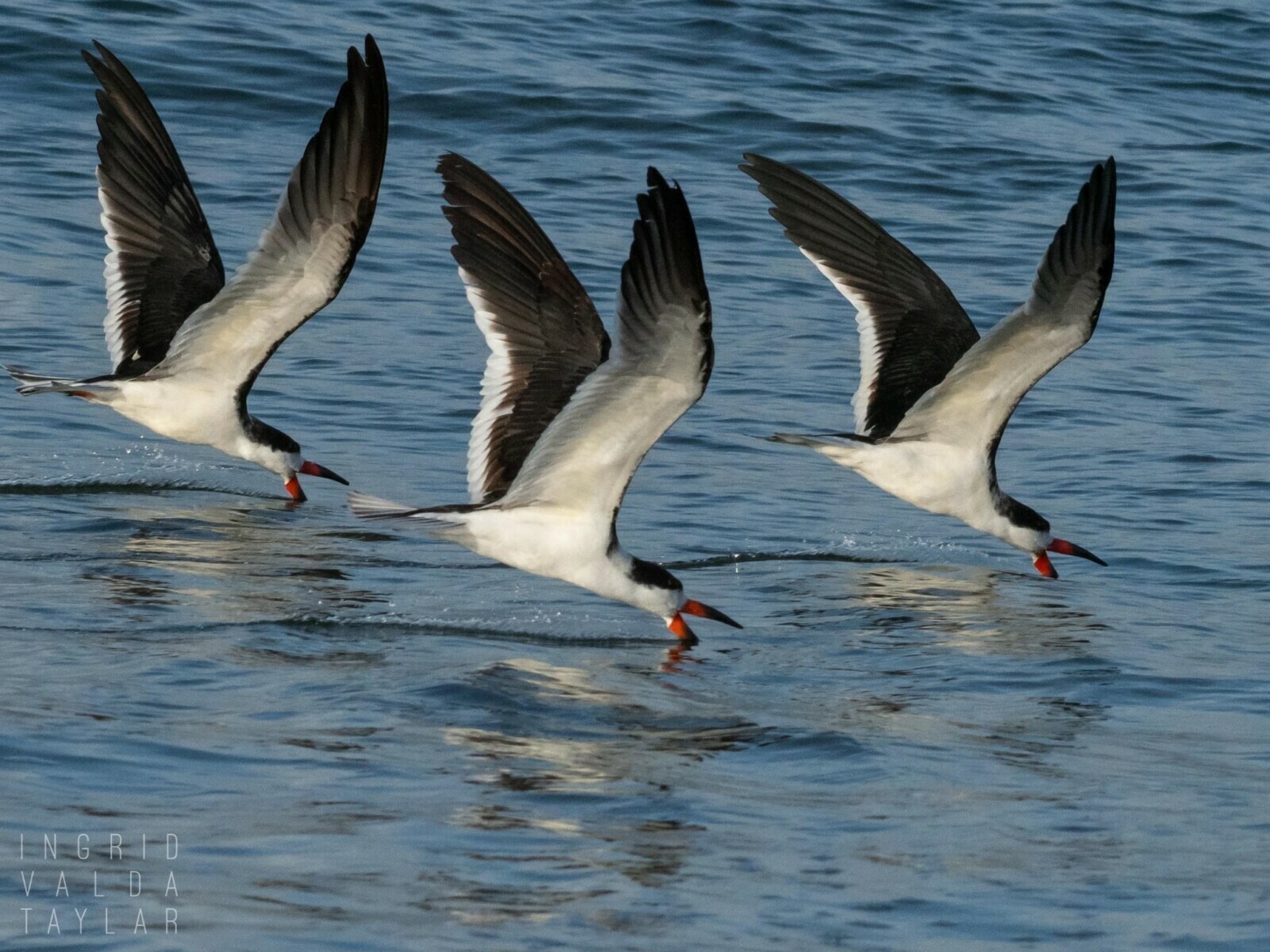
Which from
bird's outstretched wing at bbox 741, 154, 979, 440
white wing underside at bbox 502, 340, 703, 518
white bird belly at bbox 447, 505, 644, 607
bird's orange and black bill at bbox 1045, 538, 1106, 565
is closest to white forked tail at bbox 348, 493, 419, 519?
white bird belly at bbox 447, 505, 644, 607

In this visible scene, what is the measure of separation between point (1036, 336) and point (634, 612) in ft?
6.90

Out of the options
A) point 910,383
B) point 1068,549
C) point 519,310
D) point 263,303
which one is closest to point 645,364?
point 519,310

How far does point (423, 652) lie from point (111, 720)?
149cm

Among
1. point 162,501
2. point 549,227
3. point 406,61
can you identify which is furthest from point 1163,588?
point 406,61

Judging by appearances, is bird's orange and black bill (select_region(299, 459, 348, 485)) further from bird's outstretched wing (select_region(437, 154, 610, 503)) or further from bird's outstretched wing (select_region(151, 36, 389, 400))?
bird's outstretched wing (select_region(437, 154, 610, 503))

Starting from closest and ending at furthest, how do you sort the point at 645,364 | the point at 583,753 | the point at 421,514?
the point at 583,753, the point at 645,364, the point at 421,514

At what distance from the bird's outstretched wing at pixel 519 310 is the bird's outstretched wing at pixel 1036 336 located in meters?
2.03

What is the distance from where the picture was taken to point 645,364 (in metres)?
6.83

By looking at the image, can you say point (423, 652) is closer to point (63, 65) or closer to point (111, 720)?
point (111, 720)

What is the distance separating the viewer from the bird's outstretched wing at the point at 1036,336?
8.44 m

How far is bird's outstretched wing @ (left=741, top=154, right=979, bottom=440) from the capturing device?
9555 millimetres

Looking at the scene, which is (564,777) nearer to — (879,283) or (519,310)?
(519,310)

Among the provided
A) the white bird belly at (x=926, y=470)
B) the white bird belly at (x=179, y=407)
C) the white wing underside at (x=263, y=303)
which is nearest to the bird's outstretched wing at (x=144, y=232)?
the white bird belly at (x=179, y=407)

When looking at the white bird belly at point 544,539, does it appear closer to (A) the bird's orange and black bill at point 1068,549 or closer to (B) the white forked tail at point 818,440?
(B) the white forked tail at point 818,440
